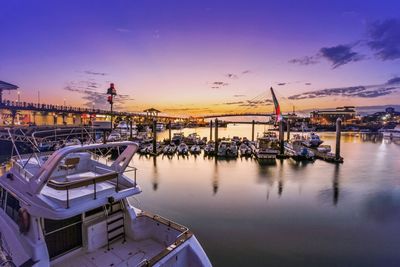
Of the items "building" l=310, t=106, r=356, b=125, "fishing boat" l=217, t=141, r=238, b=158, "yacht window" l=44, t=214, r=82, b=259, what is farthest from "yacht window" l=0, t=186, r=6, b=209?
"building" l=310, t=106, r=356, b=125

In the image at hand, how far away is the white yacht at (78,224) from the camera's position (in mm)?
4527

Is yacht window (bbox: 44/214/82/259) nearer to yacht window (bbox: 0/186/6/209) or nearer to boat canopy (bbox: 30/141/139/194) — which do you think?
boat canopy (bbox: 30/141/139/194)

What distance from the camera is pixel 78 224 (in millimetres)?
5398

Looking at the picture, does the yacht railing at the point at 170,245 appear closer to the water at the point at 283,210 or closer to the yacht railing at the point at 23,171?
the yacht railing at the point at 23,171

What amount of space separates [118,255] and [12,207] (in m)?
3.09

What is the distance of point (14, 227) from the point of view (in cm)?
531

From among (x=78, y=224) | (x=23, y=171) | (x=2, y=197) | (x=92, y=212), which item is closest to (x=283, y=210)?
(x=92, y=212)

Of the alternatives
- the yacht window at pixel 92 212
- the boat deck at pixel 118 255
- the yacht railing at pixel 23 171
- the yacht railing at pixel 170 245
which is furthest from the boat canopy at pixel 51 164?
the yacht railing at pixel 170 245

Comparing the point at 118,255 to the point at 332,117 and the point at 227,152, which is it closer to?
the point at 227,152

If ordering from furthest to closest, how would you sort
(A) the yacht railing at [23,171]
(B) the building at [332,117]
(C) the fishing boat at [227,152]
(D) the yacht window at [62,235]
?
(B) the building at [332,117], (C) the fishing boat at [227,152], (A) the yacht railing at [23,171], (D) the yacht window at [62,235]

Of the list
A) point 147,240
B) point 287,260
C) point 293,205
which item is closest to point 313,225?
point 293,205

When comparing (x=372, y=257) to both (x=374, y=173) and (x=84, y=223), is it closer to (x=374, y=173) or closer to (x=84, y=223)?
(x=84, y=223)

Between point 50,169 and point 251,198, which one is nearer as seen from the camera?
point 50,169

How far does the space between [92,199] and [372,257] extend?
11.6 m
